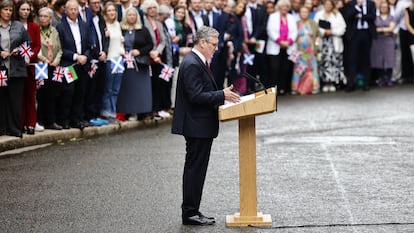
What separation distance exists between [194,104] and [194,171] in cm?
65

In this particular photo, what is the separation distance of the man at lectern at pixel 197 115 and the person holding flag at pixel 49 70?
6339 millimetres

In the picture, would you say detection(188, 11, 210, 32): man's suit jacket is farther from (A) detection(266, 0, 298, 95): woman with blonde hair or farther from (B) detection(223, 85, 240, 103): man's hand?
(B) detection(223, 85, 240, 103): man's hand

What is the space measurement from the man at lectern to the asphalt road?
0.95 feet

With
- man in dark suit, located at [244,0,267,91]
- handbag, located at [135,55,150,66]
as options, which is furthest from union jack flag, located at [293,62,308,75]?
handbag, located at [135,55,150,66]

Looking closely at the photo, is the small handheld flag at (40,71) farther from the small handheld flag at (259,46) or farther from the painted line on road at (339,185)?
the small handheld flag at (259,46)

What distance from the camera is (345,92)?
2556 cm

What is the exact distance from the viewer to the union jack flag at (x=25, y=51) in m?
16.4

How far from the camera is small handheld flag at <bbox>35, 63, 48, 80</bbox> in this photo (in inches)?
661

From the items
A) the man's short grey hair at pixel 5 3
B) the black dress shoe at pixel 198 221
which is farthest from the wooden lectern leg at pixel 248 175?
the man's short grey hair at pixel 5 3

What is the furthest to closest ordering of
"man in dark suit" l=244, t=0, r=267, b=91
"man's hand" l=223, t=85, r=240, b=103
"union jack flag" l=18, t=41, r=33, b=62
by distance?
"man in dark suit" l=244, t=0, r=267, b=91 < "union jack flag" l=18, t=41, r=33, b=62 < "man's hand" l=223, t=85, r=240, b=103

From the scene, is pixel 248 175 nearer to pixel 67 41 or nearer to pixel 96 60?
pixel 67 41

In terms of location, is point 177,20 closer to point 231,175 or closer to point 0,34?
point 0,34

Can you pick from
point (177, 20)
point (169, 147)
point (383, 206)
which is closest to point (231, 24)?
point (177, 20)

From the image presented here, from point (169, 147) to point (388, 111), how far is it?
5.99m
